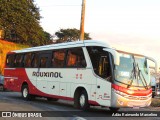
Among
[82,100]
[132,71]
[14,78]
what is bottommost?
[82,100]

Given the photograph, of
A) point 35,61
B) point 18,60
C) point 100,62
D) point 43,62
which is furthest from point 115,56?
point 18,60

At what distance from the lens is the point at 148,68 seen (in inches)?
689

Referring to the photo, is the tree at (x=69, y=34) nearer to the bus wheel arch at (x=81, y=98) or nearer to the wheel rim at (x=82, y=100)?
the bus wheel arch at (x=81, y=98)

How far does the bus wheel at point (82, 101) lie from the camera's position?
17.4m

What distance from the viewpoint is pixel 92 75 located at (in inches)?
675

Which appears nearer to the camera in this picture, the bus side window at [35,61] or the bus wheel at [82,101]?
the bus wheel at [82,101]

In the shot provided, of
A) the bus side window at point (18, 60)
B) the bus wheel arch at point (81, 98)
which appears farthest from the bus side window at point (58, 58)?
the bus side window at point (18, 60)

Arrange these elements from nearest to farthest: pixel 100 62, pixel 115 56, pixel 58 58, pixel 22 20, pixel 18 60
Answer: pixel 115 56, pixel 100 62, pixel 58 58, pixel 18 60, pixel 22 20

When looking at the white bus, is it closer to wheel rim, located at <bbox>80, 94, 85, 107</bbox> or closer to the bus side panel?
wheel rim, located at <bbox>80, 94, 85, 107</bbox>

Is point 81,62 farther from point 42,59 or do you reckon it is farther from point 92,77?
point 42,59

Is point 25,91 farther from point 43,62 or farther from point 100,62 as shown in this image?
point 100,62

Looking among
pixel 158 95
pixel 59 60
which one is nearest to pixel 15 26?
pixel 158 95

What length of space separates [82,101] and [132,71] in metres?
2.87

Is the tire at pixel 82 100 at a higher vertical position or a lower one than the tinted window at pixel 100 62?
lower
